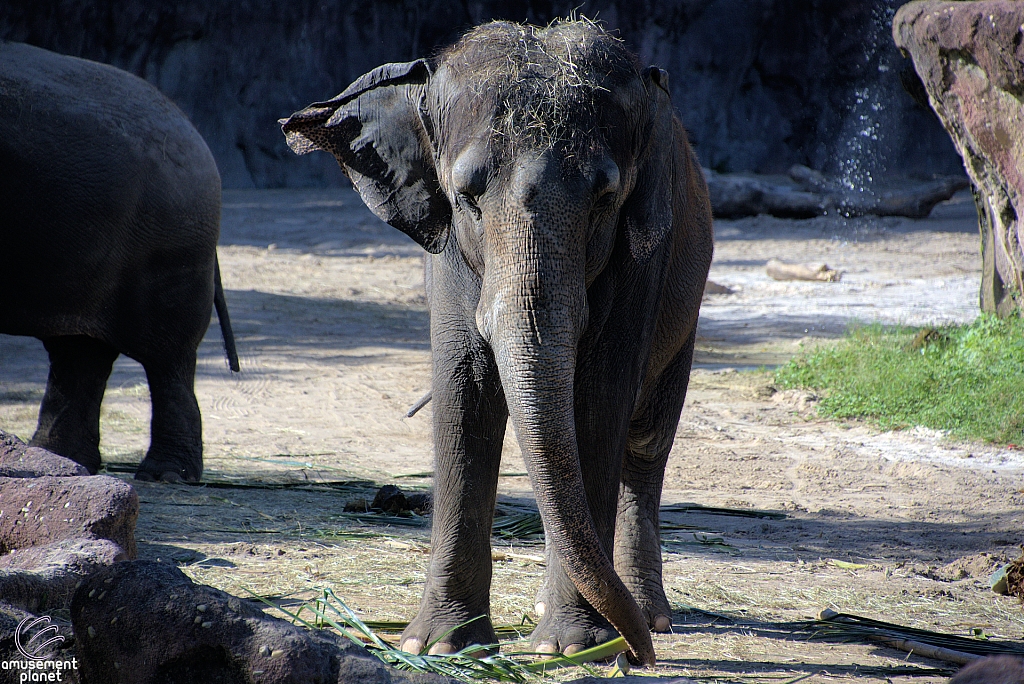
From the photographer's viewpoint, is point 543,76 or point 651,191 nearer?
point 543,76

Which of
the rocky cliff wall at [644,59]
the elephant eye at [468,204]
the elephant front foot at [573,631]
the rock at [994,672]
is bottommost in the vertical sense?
the elephant front foot at [573,631]

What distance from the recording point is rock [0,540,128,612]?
241 centimetres

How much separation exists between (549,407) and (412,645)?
0.97 m

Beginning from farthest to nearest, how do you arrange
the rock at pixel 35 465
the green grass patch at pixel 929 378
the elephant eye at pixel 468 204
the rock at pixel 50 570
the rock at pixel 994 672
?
the green grass patch at pixel 929 378, the rock at pixel 35 465, the elephant eye at pixel 468 204, the rock at pixel 50 570, the rock at pixel 994 672

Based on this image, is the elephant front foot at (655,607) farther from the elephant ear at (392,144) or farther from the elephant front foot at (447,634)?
the elephant ear at (392,144)

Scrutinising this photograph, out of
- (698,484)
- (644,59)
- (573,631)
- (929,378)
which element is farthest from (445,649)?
(644,59)

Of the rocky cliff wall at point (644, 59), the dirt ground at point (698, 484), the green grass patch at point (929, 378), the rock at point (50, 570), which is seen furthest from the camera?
the rocky cliff wall at point (644, 59)

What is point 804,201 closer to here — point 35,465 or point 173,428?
point 173,428

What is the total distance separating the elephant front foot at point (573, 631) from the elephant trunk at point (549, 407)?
52 cm

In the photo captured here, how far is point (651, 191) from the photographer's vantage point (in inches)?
112

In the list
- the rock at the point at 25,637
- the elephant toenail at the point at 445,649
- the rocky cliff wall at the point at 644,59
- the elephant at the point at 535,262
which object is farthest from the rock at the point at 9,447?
the rocky cliff wall at the point at 644,59

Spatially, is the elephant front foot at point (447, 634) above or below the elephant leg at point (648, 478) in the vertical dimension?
below

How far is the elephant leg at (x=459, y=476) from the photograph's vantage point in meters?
2.97

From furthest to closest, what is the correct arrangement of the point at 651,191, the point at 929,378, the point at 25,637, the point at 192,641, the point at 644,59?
1. the point at 644,59
2. the point at 929,378
3. the point at 651,191
4. the point at 25,637
5. the point at 192,641
